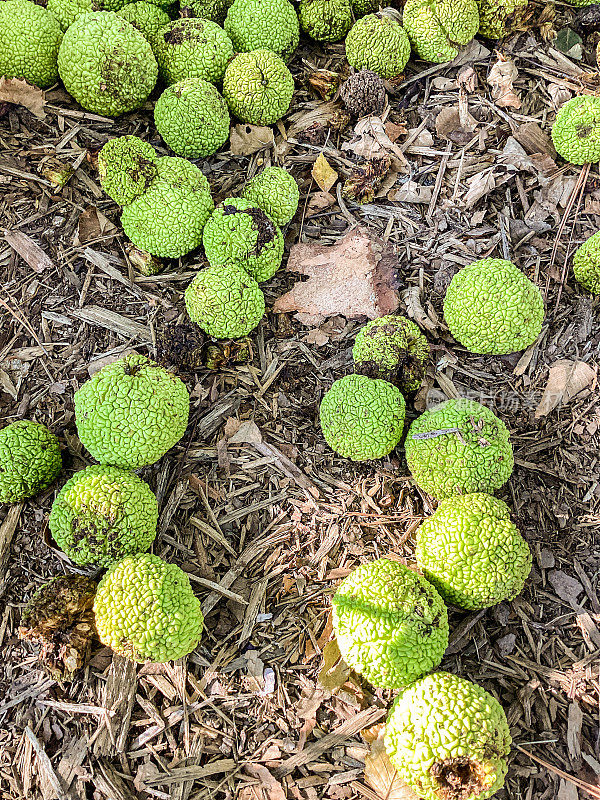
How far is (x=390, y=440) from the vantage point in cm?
351

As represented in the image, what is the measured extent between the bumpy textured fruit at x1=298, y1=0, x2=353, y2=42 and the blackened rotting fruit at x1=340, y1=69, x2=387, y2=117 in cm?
44

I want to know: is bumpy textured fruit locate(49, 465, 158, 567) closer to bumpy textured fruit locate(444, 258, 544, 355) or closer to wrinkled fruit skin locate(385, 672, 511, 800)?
wrinkled fruit skin locate(385, 672, 511, 800)

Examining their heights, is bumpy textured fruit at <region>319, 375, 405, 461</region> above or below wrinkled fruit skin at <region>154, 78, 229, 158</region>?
below

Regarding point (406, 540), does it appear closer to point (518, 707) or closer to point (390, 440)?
point (390, 440)

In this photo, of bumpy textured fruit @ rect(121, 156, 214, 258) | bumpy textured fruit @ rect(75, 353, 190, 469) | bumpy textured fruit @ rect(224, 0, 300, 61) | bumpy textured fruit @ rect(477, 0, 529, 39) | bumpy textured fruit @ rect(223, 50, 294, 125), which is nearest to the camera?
bumpy textured fruit @ rect(75, 353, 190, 469)

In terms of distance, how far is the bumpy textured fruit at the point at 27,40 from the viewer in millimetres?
3834

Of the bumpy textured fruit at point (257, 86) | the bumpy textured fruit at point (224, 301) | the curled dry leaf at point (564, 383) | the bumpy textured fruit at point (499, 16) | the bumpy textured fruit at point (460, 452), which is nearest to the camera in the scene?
the bumpy textured fruit at point (460, 452)

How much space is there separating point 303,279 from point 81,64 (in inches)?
74.7

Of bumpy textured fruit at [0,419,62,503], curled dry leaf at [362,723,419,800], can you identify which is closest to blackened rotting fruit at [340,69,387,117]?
bumpy textured fruit at [0,419,62,503]

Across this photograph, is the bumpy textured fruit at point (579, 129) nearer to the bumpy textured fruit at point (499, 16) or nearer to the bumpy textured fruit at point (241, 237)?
the bumpy textured fruit at point (499, 16)

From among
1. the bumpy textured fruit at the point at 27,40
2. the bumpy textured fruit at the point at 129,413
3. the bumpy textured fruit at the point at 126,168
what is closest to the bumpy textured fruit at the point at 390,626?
the bumpy textured fruit at the point at 129,413

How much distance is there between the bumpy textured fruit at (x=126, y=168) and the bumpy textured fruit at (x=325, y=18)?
5.55 feet

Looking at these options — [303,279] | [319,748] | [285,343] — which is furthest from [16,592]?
[303,279]

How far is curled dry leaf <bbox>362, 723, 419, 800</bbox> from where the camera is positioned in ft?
9.36
